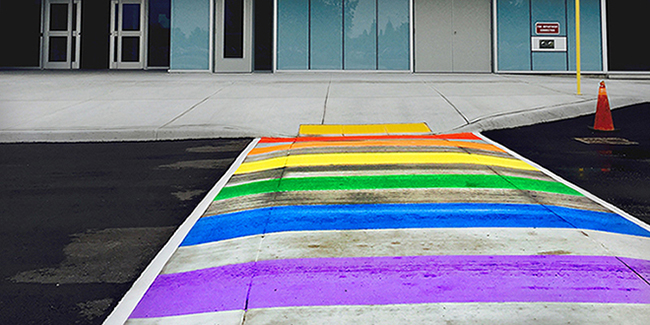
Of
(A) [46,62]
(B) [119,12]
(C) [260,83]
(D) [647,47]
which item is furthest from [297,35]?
(D) [647,47]

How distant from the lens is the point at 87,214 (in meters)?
5.18

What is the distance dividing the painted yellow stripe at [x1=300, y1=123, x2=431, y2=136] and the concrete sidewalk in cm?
27

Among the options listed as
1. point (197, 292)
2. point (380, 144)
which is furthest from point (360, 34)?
point (197, 292)

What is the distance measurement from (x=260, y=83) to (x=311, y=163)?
10.2 metres

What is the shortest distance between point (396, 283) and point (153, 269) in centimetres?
172

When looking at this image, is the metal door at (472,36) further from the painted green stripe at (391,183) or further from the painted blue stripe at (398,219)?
the painted blue stripe at (398,219)

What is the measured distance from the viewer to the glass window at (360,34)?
2255cm

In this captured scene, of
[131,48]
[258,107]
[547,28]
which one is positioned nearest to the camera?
[258,107]

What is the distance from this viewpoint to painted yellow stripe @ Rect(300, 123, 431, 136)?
32.3ft

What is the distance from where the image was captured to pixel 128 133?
9742mm

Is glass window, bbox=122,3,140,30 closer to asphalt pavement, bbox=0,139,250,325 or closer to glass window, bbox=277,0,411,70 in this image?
glass window, bbox=277,0,411,70

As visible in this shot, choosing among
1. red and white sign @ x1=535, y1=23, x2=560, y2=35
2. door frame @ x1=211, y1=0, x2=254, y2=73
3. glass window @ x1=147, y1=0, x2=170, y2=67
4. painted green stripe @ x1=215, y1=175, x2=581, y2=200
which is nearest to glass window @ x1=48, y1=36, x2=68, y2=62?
glass window @ x1=147, y1=0, x2=170, y2=67

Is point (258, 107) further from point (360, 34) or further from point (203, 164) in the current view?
point (360, 34)

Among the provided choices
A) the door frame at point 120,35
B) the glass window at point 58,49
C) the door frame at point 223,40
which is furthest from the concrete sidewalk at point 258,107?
the glass window at point 58,49
